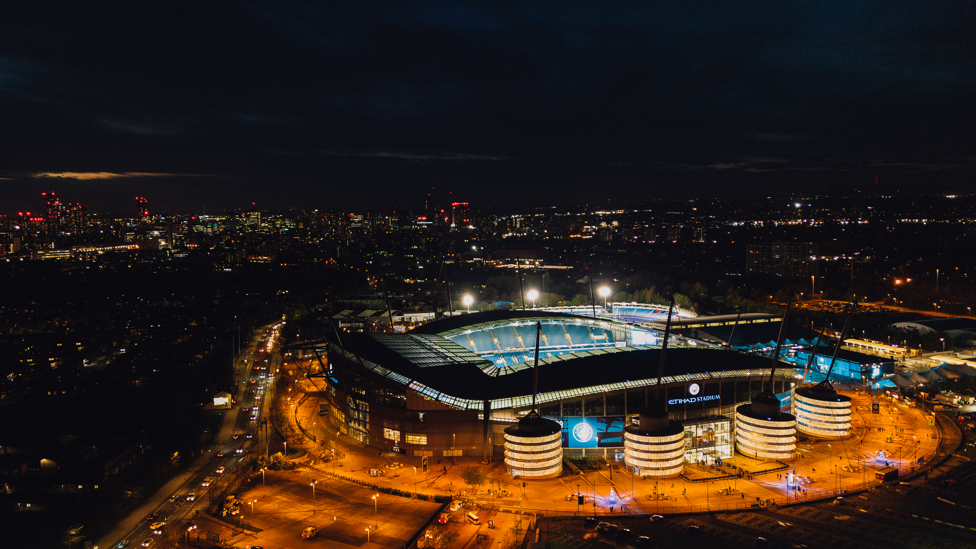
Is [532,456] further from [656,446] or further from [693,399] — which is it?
[693,399]

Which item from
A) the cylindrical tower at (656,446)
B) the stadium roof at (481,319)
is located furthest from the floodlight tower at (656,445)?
the stadium roof at (481,319)

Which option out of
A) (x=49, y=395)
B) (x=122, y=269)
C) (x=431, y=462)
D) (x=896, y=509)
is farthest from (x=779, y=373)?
(x=122, y=269)

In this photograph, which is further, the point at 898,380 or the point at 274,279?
the point at 274,279

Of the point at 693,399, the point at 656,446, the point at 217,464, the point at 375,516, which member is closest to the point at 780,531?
the point at 656,446

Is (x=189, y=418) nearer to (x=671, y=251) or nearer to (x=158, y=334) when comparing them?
(x=158, y=334)

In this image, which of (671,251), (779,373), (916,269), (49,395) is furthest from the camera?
(671,251)

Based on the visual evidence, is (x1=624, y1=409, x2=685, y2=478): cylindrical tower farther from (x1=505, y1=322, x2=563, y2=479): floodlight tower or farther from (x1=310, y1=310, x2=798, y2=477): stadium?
(x1=505, y1=322, x2=563, y2=479): floodlight tower
